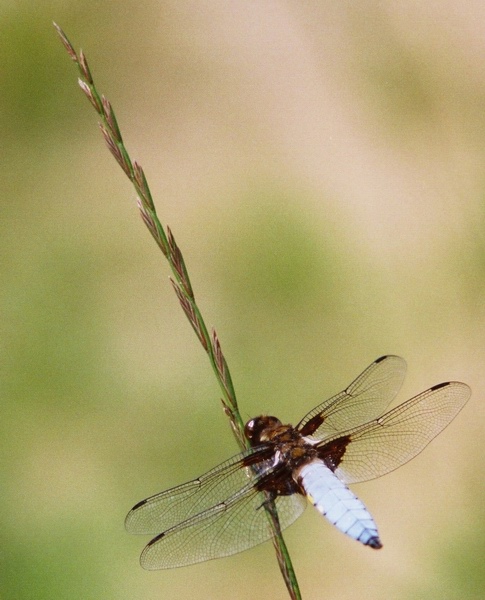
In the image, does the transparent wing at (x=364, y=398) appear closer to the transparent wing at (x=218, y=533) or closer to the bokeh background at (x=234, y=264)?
the transparent wing at (x=218, y=533)

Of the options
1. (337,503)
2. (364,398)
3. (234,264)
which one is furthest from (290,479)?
(234,264)

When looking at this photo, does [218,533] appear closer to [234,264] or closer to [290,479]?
[290,479]

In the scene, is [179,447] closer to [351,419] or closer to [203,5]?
[351,419]

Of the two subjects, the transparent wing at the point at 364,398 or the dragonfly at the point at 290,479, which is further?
the transparent wing at the point at 364,398

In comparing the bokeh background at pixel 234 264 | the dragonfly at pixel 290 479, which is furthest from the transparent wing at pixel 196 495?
the bokeh background at pixel 234 264

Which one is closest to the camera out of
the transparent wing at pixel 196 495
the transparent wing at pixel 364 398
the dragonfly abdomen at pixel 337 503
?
the dragonfly abdomen at pixel 337 503

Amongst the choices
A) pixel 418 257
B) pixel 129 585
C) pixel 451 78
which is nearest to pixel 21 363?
pixel 129 585
